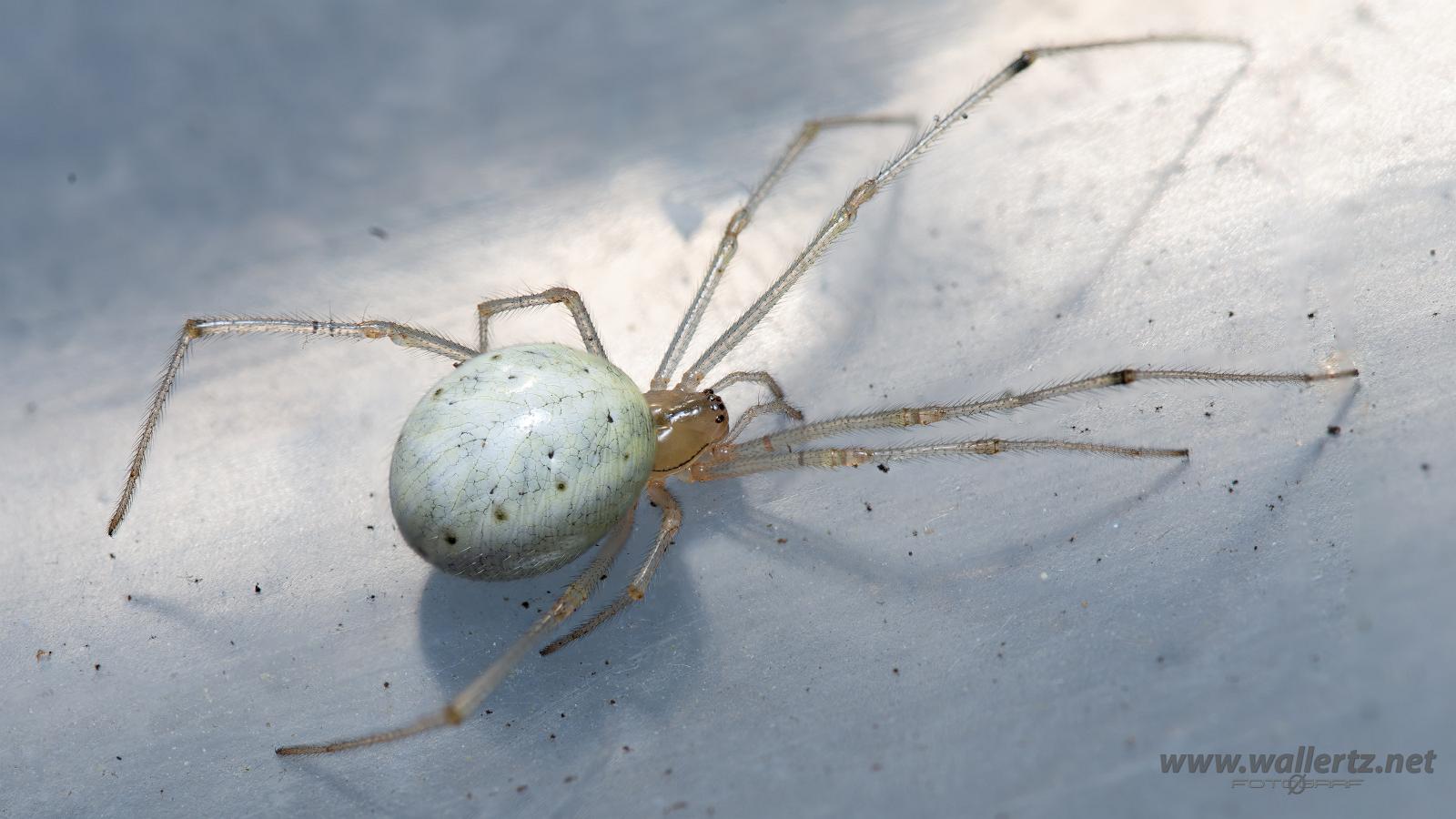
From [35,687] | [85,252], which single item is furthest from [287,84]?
[35,687]

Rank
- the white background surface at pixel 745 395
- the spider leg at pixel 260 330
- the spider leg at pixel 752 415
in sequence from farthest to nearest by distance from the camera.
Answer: the spider leg at pixel 752 415 → the spider leg at pixel 260 330 → the white background surface at pixel 745 395

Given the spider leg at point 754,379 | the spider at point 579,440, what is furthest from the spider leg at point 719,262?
the spider leg at point 754,379

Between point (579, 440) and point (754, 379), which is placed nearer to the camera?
point (579, 440)

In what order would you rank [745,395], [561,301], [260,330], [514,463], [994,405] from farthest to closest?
[745,395], [561,301], [260,330], [994,405], [514,463]

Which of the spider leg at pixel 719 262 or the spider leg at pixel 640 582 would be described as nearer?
the spider leg at pixel 640 582

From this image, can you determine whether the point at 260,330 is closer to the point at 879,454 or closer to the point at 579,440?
the point at 579,440

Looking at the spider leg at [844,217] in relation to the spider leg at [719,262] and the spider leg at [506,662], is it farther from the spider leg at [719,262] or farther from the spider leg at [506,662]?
the spider leg at [506,662]

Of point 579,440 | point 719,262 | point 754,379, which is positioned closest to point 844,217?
point 719,262

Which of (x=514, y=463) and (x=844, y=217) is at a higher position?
(x=844, y=217)
